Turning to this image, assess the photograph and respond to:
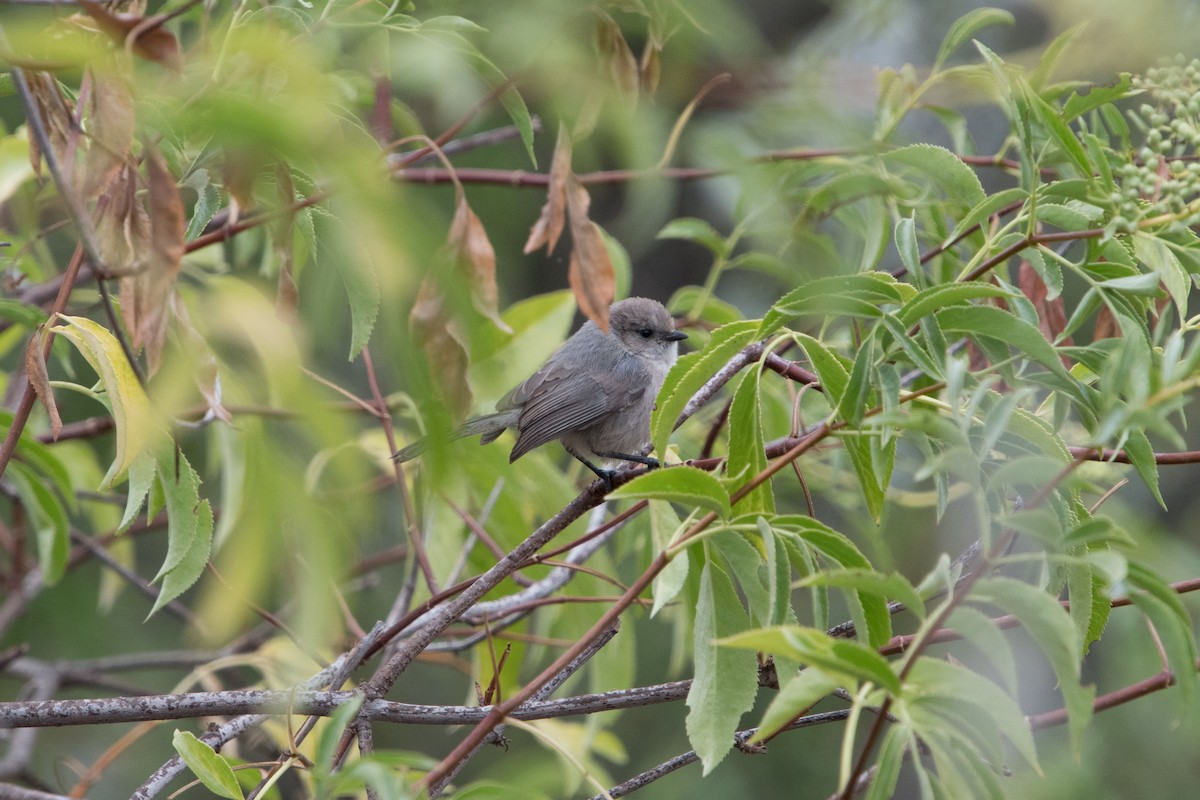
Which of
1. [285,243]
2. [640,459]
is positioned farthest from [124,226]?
[640,459]

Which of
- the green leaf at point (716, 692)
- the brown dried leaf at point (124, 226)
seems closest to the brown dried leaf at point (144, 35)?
the brown dried leaf at point (124, 226)

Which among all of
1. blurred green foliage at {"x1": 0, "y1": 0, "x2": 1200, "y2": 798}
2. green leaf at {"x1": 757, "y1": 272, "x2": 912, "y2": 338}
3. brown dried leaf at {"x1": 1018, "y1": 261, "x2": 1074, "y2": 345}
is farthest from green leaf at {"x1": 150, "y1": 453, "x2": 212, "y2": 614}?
brown dried leaf at {"x1": 1018, "y1": 261, "x2": 1074, "y2": 345}

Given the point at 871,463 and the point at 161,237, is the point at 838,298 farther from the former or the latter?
the point at 161,237

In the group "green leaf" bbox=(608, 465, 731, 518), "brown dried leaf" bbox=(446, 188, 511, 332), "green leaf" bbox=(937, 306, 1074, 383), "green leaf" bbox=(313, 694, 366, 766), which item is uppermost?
"brown dried leaf" bbox=(446, 188, 511, 332)

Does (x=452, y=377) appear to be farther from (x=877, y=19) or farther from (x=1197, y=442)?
(x=1197, y=442)

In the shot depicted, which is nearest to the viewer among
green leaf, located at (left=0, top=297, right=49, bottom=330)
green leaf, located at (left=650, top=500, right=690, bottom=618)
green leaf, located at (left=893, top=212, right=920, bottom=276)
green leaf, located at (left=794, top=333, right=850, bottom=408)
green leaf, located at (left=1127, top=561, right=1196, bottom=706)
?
green leaf, located at (left=1127, top=561, right=1196, bottom=706)

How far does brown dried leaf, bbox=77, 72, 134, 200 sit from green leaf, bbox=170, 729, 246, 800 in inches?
32.7

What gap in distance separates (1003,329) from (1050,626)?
493 mm

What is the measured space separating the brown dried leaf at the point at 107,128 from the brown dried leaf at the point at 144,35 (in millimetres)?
61

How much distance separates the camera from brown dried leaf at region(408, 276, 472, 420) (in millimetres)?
1129

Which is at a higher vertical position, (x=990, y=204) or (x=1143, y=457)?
(x=990, y=204)

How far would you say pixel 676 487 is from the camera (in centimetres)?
151

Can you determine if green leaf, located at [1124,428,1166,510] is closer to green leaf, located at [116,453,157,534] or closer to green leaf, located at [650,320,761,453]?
green leaf, located at [650,320,761,453]

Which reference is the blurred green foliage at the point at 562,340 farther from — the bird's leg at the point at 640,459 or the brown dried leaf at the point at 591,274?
the bird's leg at the point at 640,459
